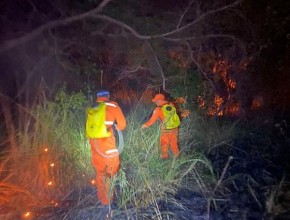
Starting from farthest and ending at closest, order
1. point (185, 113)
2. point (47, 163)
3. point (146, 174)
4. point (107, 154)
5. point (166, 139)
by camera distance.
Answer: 1. point (185, 113)
2. point (166, 139)
3. point (47, 163)
4. point (146, 174)
5. point (107, 154)

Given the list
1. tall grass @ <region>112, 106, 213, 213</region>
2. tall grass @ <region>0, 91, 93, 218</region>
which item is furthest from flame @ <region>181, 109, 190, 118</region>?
tall grass @ <region>0, 91, 93, 218</region>

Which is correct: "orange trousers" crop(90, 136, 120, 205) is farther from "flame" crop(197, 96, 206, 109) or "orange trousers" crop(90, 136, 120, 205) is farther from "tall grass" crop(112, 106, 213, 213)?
"flame" crop(197, 96, 206, 109)

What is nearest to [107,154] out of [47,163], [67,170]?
[67,170]

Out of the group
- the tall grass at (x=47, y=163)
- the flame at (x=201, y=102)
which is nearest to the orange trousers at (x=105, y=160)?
the tall grass at (x=47, y=163)

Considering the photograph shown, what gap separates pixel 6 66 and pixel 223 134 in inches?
228

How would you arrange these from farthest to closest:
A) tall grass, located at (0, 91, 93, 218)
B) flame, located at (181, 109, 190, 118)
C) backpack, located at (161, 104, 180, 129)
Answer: flame, located at (181, 109, 190, 118) < backpack, located at (161, 104, 180, 129) < tall grass, located at (0, 91, 93, 218)

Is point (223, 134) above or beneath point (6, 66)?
beneath

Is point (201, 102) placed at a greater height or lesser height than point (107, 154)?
greater

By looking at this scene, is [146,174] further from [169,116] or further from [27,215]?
[27,215]

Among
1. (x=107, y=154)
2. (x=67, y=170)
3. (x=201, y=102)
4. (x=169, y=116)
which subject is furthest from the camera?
(x=201, y=102)

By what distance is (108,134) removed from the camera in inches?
198

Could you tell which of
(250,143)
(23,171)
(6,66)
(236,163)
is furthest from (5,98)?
(250,143)


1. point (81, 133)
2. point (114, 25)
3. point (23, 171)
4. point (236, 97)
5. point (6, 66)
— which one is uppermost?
point (114, 25)

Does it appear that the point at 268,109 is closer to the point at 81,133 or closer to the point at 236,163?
the point at 236,163
